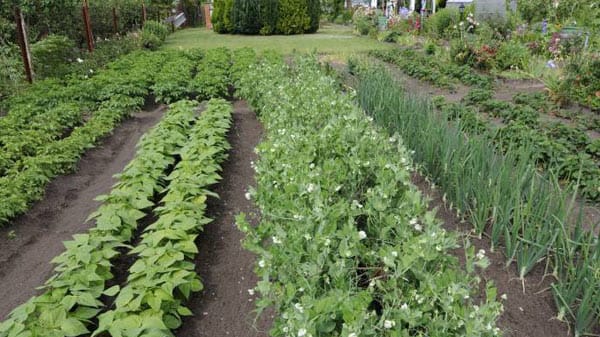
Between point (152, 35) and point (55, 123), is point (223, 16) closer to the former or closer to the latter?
point (152, 35)

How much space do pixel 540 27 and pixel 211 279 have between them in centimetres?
1232

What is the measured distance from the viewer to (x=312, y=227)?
2121mm

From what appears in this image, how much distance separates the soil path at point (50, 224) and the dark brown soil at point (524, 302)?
8.79 feet

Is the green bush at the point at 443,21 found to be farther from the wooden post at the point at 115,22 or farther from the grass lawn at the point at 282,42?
the wooden post at the point at 115,22

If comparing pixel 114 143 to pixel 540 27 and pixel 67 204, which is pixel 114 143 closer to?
pixel 67 204

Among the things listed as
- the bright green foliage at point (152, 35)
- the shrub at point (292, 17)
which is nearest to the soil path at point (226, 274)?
the bright green foliage at point (152, 35)

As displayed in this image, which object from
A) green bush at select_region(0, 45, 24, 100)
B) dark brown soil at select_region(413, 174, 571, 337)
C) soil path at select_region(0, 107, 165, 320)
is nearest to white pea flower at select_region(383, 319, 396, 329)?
dark brown soil at select_region(413, 174, 571, 337)

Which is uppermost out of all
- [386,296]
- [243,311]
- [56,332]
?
[386,296]

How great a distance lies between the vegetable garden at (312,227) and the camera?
6.27 ft

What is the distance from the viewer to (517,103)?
7129mm

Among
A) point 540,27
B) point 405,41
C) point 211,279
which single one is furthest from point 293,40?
point 211,279

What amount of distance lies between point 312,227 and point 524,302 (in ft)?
4.85

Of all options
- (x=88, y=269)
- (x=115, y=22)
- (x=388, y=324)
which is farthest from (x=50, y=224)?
(x=115, y=22)

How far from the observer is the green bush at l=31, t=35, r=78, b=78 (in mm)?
9609
